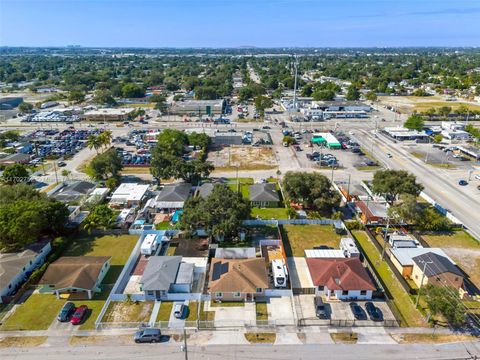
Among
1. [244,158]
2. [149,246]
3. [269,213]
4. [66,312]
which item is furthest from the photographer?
[244,158]

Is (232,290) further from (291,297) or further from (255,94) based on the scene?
(255,94)

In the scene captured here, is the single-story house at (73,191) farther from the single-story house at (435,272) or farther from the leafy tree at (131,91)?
the leafy tree at (131,91)

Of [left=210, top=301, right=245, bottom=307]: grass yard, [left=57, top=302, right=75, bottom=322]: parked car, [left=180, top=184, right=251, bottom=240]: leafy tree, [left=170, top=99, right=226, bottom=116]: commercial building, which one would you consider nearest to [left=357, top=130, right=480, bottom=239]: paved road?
[left=180, top=184, right=251, bottom=240]: leafy tree

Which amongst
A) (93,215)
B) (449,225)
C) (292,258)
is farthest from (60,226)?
(449,225)

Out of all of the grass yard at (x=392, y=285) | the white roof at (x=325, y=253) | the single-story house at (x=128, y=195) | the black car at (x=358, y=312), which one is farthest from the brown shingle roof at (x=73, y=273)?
the grass yard at (x=392, y=285)

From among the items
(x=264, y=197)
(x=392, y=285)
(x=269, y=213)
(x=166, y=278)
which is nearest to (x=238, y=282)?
(x=166, y=278)

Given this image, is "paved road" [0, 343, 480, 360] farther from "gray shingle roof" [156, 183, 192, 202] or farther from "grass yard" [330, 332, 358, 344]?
"gray shingle roof" [156, 183, 192, 202]

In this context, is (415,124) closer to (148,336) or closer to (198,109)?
(198,109)
